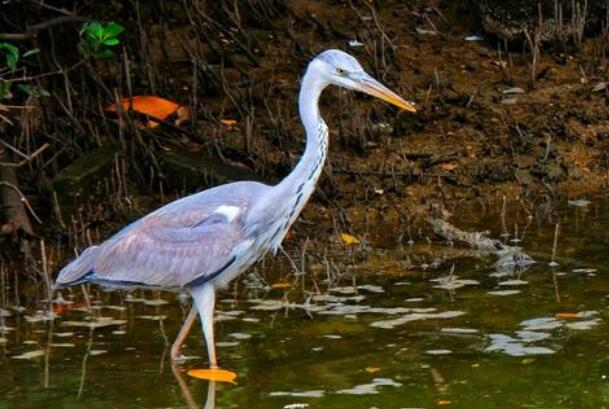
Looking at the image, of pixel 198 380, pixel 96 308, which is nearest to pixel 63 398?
pixel 198 380

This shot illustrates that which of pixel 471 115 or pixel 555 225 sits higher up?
pixel 471 115

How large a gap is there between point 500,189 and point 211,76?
6.86ft

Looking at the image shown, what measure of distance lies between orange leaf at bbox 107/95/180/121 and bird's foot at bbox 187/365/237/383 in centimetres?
360

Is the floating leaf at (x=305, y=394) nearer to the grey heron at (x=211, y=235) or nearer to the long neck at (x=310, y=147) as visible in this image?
the grey heron at (x=211, y=235)

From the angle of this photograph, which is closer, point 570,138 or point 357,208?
point 357,208

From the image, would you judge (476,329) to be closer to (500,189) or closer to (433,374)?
(433,374)

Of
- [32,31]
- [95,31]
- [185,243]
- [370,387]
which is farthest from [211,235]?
[32,31]

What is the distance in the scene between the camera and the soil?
942 centimetres

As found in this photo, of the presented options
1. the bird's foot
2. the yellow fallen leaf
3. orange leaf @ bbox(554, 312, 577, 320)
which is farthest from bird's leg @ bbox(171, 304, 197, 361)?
the yellow fallen leaf

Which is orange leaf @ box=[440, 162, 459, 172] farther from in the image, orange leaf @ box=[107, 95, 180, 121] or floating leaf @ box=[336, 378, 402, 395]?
floating leaf @ box=[336, 378, 402, 395]

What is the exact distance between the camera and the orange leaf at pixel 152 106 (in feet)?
33.0

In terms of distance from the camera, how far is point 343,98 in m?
10.7

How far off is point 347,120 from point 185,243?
3762 mm

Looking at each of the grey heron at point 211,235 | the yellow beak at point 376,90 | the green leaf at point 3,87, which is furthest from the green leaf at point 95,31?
the yellow beak at point 376,90
